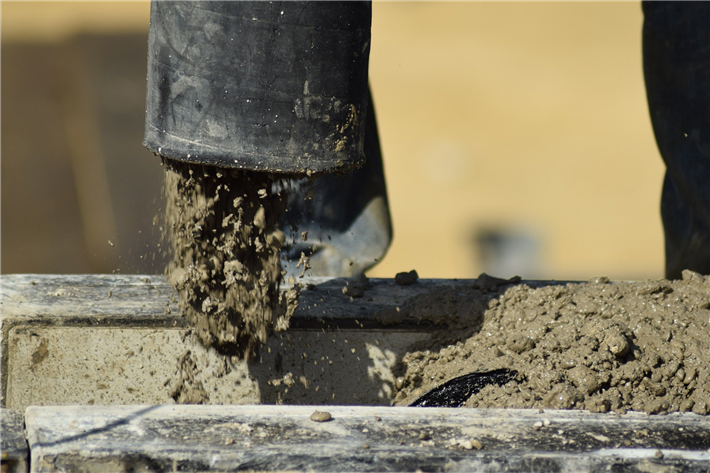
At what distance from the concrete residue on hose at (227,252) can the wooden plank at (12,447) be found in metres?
0.56

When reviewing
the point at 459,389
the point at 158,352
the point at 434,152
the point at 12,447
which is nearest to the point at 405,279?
the point at 459,389

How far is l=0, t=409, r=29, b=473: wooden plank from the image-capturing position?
1.06 metres

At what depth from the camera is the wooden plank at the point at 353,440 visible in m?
1.10

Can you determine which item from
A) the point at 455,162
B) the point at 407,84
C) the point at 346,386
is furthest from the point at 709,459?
the point at 407,84

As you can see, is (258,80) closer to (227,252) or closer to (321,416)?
(227,252)

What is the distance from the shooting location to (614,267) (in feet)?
16.1

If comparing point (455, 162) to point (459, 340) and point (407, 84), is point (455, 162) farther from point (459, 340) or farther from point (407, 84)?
point (459, 340)

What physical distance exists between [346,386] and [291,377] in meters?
0.14

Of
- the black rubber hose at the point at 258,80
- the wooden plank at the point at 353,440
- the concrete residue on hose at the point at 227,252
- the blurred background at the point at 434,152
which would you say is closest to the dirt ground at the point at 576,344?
the wooden plank at the point at 353,440

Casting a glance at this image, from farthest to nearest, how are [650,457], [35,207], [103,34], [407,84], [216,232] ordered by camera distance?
[407,84]
[103,34]
[35,207]
[216,232]
[650,457]

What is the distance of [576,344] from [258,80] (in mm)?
815

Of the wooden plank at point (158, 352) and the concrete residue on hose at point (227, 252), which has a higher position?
the concrete residue on hose at point (227, 252)

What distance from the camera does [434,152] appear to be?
257 inches

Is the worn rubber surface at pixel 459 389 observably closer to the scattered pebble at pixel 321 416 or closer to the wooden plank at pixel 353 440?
the wooden plank at pixel 353 440
